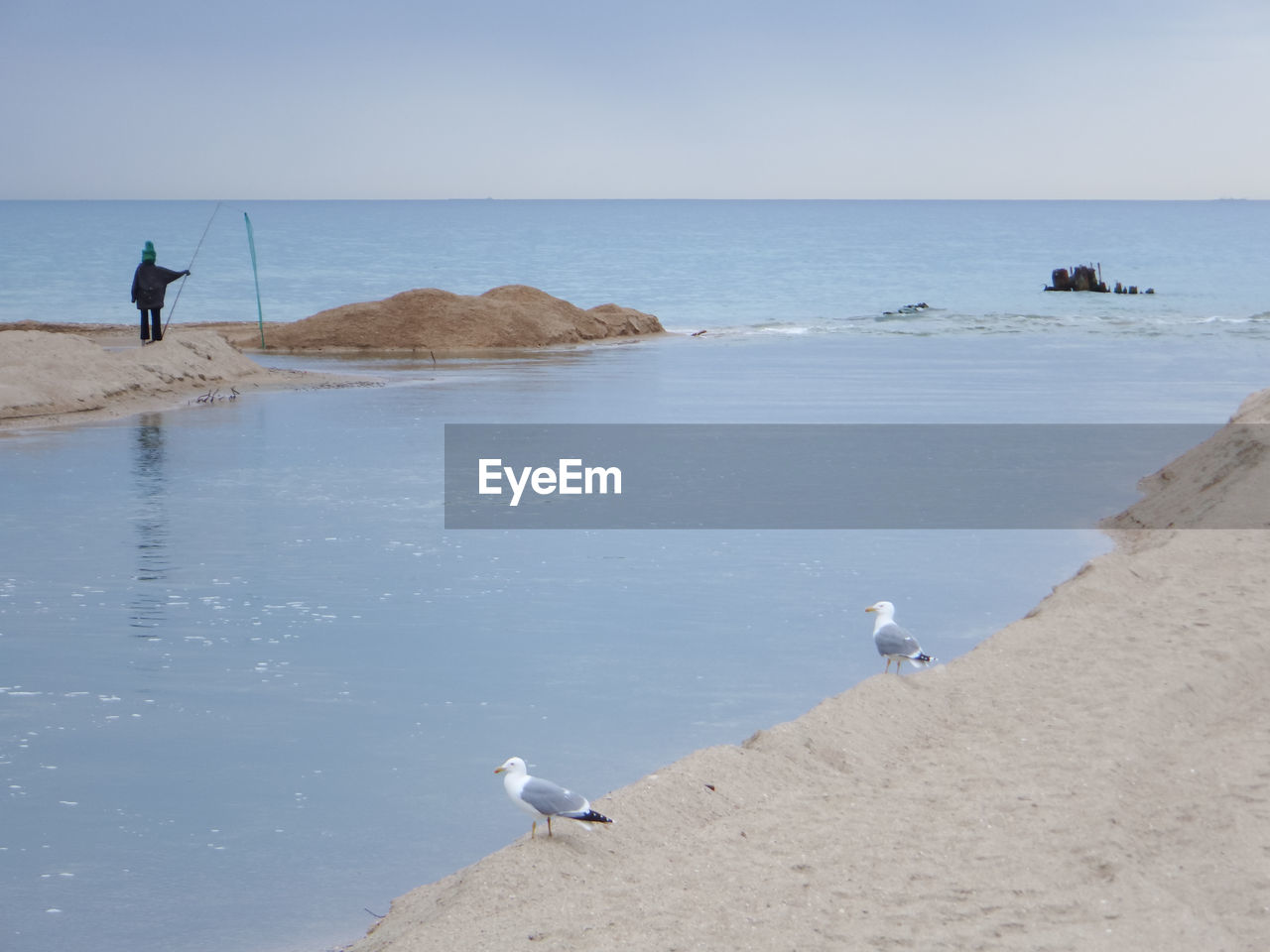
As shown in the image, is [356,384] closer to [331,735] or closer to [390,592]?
[390,592]

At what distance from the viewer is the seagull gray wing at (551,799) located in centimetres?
549

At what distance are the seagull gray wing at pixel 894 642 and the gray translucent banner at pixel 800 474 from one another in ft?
15.4

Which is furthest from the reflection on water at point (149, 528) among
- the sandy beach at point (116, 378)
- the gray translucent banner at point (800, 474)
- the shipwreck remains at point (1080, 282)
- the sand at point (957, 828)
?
the shipwreck remains at point (1080, 282)

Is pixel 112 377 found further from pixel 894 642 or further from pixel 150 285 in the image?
pixel 894 642

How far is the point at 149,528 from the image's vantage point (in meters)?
12.3

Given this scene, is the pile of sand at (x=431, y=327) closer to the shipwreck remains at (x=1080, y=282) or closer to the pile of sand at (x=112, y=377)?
the pile of sand at (x=112, y=377)

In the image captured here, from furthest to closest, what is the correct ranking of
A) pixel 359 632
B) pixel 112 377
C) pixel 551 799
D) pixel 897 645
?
pixel 112 377
pixel 359 632
pixel 897 645
pixel 551 799

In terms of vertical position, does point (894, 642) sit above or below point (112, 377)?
below

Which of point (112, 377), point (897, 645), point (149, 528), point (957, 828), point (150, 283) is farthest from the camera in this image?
point (150, 283)

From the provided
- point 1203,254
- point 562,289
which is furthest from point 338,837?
point 1203,254

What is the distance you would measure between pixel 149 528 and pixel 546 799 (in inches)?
308

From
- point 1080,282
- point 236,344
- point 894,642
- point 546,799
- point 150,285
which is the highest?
point 1080,282

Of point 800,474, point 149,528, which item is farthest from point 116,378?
point 800,474

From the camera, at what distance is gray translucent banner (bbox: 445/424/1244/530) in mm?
13109
